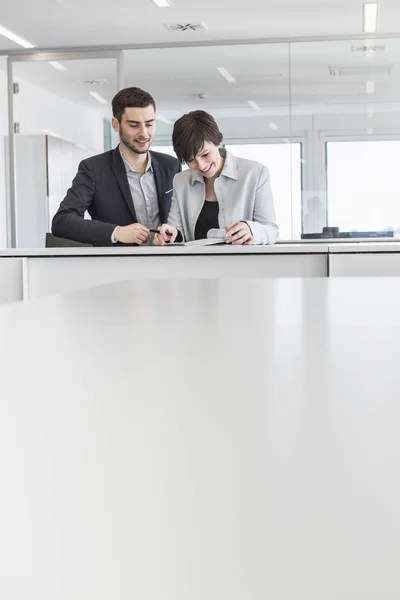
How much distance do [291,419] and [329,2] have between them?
253 inches

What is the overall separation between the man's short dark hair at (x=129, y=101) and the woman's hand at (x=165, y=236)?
23.1 inches

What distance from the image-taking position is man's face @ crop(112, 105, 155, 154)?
11.3 ft

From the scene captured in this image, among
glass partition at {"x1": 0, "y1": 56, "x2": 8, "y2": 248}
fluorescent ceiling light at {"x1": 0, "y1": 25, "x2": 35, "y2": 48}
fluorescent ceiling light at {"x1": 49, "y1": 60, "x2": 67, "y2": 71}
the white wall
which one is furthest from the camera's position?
glass partition at {"x1": 0, "y1": 56, "x2": 8, "y2": 248}

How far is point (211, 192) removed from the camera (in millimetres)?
3365

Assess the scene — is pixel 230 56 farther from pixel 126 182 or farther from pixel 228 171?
pixel 228 171

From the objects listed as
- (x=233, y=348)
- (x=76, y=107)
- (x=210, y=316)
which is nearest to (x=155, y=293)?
(x=210, y=316)

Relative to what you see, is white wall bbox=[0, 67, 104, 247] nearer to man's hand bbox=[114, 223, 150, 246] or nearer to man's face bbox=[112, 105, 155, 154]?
man's face bbox=[112, 105, 155, 154]

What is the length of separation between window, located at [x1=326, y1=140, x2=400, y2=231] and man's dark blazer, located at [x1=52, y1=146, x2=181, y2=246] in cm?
351

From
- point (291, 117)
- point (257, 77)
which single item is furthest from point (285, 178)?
point (257, 77)

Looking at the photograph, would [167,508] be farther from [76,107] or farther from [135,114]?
[76,107]

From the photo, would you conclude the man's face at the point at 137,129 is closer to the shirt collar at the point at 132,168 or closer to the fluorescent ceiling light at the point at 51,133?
the shirt collar at the point at 132,168

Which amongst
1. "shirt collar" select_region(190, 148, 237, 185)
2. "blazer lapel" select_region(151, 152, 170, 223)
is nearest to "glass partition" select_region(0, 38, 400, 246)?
"blazer lapel" select_region(151, 152, 170, 223)

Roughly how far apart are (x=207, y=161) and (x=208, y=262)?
433 mm

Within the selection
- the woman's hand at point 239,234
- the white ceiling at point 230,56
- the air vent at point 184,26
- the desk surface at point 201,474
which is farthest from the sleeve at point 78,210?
→ the air vent at point 184,26
